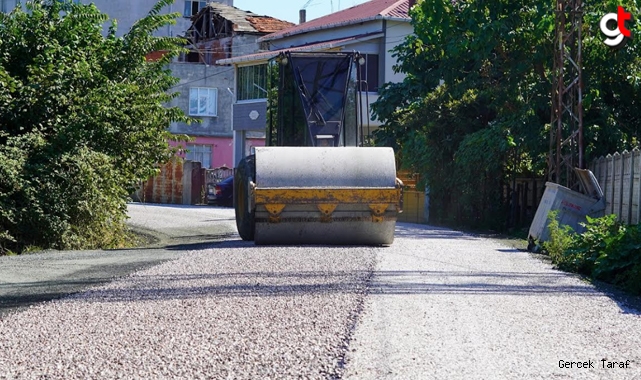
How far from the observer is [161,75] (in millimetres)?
24984

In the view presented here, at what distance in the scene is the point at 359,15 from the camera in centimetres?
5191

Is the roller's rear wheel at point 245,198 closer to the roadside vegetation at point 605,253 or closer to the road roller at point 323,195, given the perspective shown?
the road roller at point 323,195

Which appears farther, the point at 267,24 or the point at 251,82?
the point at 267,24

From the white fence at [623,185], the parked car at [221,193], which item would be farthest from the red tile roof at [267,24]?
the white fence at [623,185]

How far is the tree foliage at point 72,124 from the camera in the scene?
19.4 m

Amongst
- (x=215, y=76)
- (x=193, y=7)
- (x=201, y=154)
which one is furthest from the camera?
(x=193, y=7)

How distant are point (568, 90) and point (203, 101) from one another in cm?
4578

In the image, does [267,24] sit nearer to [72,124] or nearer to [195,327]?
[72,124]

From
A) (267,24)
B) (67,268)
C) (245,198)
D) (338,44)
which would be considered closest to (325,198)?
(245,198)

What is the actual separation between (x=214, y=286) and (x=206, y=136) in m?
55.5

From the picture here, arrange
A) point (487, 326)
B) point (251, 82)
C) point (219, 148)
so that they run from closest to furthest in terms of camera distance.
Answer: point (487, 326) < point (251, 82) < point (219, 148)

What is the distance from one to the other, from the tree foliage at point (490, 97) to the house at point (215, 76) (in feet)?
108

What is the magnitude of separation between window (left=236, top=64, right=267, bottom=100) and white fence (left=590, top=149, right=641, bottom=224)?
3283 cm

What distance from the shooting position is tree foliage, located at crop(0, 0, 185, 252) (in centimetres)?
1936
